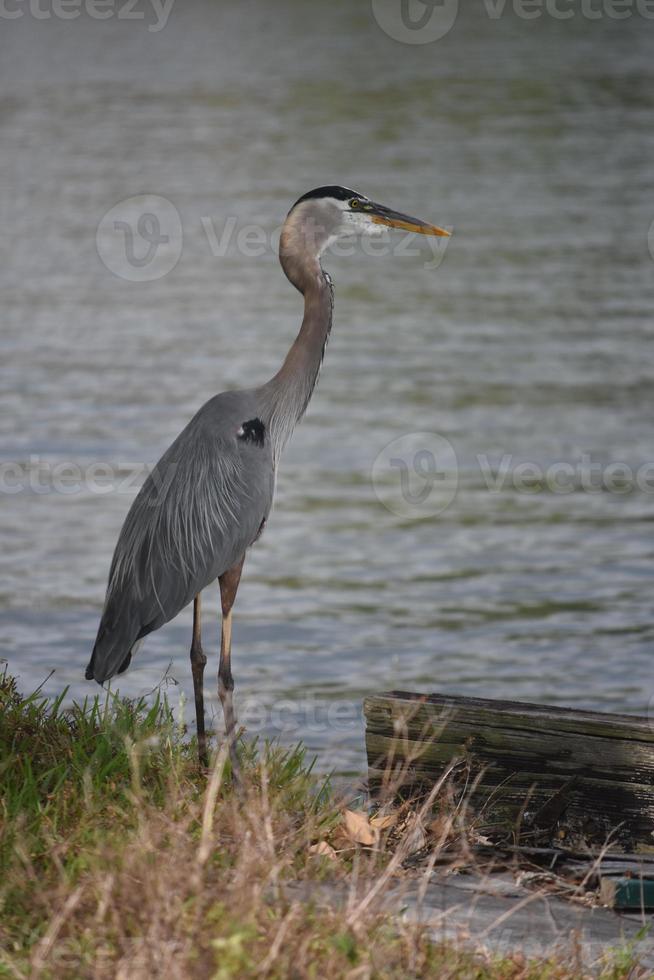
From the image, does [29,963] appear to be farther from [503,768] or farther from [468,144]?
[468,144]

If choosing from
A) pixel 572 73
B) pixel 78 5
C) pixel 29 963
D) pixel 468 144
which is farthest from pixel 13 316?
pixel 78 5

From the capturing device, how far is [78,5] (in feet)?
205

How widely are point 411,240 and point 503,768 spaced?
18758 mm

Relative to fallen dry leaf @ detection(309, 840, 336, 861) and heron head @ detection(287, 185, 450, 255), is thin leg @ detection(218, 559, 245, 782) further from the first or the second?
heron head @ detection(287, 185, 450, 255)

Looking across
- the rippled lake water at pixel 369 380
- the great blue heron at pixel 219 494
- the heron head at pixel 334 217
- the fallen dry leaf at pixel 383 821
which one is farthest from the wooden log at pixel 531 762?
the rippled lake water at pixel 369 380

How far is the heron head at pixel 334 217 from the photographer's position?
6344mm

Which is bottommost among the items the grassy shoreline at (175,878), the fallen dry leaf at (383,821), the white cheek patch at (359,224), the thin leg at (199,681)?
the fallen dry leaf at (383,821)

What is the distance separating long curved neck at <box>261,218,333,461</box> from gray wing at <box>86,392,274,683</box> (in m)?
0.12

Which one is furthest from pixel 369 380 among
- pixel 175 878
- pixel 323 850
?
pixel 175 878

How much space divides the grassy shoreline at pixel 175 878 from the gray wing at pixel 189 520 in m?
0.52

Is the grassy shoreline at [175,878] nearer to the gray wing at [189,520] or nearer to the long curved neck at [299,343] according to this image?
the gray wing at [189,520]

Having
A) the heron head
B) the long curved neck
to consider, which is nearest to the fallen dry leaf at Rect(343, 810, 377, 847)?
the long curved neck

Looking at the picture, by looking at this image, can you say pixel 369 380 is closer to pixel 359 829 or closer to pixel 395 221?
pixel 395 221

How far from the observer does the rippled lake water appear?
9.78m
